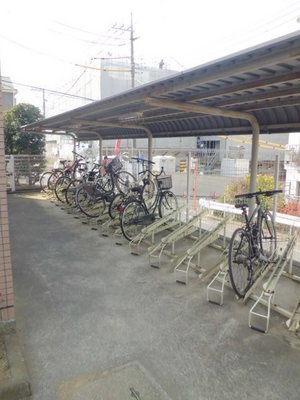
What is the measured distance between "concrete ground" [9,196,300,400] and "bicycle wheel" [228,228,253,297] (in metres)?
0.22

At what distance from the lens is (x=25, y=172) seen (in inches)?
402

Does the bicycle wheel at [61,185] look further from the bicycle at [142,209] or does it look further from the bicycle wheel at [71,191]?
the bicycle at [142,209]

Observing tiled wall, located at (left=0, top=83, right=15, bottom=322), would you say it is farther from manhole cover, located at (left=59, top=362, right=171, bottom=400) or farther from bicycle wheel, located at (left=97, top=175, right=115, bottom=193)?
bicycle wheel, located at (left=97, top=175, right=115, bottom=193)

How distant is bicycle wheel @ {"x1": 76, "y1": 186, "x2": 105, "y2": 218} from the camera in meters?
6.28

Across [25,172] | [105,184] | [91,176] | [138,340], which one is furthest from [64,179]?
[138,340]

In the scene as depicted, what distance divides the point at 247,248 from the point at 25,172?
8.91 m

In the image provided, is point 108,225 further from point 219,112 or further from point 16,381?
point 16,381

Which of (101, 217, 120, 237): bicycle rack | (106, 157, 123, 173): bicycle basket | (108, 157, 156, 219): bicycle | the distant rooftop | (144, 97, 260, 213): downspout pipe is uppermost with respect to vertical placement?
the distant rooftop

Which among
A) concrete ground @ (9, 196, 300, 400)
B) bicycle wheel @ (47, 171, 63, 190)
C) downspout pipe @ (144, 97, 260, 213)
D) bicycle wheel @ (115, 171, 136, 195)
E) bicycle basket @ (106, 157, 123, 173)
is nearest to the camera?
concrete ground @ (9, 196, 300, 400)

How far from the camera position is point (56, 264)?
3.96 metres

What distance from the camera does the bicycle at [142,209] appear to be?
16.2 ft

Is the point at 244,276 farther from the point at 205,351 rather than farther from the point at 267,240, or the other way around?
the point at 205,351

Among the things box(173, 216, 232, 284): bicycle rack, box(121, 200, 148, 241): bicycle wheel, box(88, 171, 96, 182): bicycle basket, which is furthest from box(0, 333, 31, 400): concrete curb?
box(88, 171, 96, 182): bicycle basket

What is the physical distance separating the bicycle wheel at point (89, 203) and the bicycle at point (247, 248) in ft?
11.5
